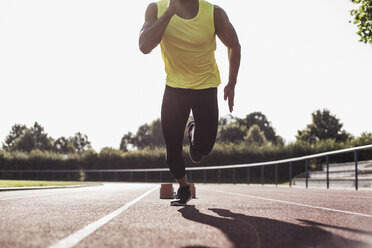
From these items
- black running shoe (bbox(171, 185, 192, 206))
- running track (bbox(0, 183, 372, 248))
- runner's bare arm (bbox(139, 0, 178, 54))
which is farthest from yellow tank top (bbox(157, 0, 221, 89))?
running track (bbox(0, 183, 372, 248))

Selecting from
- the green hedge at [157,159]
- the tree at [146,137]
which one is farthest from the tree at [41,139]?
the green hedge at [157,159]

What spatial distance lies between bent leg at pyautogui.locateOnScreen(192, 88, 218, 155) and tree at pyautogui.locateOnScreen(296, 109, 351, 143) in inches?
2421

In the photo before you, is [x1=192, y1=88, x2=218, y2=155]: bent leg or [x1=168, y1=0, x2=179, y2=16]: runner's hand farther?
[x1=192, y1=88, x2=218, y2=155]: bent leg

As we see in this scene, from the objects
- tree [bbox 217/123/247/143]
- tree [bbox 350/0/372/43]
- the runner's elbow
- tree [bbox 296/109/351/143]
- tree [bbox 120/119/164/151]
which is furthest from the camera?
tree [bbox 120/119/164/151]

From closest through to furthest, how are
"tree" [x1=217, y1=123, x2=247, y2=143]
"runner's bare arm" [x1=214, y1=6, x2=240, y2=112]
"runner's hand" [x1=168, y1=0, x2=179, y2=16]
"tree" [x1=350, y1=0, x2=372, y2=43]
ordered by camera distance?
"runner's hand" [x1=168, y1=0, x2=179, y2=16]
"runner's bare arm" [x1=214, y1=6, x2=240, y2=112]
"tree" [x1=350, y1=0, x2=372, y2=43]
"tree" [x1=217, y1=123, x2=247, y2=143]

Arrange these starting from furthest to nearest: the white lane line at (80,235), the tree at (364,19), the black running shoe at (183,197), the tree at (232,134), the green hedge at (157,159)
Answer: the tree at (232,134) → the green hedge at (157,159) → the tree at (364,19) → the black running shoe at (183,197) → the white lane line at (80,235)

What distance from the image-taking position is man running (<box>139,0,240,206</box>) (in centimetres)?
445

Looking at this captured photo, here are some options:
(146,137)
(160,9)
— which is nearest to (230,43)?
(160,9)

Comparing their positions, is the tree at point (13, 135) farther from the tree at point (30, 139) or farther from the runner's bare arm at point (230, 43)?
the runner's bare arm at point (230, 43)

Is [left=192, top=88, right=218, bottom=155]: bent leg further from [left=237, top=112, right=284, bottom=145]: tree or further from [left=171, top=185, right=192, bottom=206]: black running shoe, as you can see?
[left=237, top=112, right=284, bottom=145]: tree

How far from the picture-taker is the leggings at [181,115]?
4629mm

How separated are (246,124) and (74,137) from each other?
63232mm

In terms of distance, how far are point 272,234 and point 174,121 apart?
2259 millimetres

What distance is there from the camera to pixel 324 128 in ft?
210
